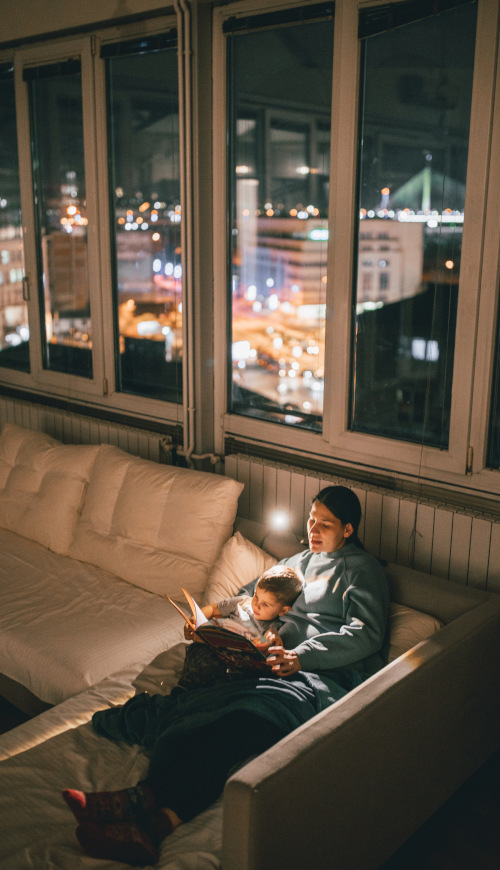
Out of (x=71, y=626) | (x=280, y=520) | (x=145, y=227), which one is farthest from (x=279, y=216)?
(x=71, y=626)

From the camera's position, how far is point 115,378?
3.99 metres

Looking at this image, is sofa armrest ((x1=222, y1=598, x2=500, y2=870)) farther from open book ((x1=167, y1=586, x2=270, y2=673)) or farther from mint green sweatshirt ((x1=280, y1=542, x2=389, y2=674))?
open book ((x1=167, y1=586, x2=270, y2=673))

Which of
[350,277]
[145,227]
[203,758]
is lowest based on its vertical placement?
[203,758]

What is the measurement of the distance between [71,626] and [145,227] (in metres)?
2.12

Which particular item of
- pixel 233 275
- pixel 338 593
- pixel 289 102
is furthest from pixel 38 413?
pixel 338 593

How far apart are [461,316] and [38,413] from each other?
2.67 m

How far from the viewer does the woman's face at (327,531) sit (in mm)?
2336

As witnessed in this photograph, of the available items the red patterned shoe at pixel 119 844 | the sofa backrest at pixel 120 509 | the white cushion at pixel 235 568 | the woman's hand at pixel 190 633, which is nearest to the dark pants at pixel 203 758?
the red patterned shoe at pixel 119 844

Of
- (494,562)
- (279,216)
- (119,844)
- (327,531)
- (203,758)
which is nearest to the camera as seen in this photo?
(119,844)

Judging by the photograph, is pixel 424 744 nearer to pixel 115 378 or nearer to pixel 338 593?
pixel 338 593

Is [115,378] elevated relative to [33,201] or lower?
lower

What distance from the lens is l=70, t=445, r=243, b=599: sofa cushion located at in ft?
9.31

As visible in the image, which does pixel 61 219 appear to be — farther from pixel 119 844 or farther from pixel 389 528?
pixel 119 844

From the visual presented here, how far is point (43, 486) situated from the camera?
3418 millimetres
